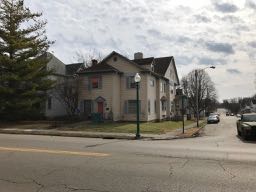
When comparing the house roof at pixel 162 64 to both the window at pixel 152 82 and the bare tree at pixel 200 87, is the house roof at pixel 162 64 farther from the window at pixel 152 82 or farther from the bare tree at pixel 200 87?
the bare tree at pixel 200 87

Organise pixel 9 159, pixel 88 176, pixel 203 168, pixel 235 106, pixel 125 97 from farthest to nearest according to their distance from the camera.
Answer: pixel 235 106 → pixel 125 97 → pixel 9 159 → pixel 203 168 → pixel 88 176

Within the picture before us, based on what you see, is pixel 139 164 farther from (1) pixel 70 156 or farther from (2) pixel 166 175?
(1) pixel 70 156

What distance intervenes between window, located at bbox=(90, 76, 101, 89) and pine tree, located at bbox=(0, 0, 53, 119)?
18.1 feet

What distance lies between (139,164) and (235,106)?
187351 mm

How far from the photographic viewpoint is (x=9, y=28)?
116 ft

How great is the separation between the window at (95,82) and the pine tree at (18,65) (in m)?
5.51

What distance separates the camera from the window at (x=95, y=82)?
40.5m

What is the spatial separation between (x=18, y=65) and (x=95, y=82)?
9201 mm

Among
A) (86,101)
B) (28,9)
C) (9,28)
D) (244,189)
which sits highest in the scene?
(28,9)

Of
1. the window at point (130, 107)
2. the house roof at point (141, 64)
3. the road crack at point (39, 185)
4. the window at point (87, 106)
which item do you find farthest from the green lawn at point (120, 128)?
the road crack at point (39, 185)

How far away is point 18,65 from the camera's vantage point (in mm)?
34938

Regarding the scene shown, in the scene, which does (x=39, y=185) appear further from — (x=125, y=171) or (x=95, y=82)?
(x=95, y=82)

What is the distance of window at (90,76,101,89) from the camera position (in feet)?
133

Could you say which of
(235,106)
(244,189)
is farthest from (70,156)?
(235,106)
